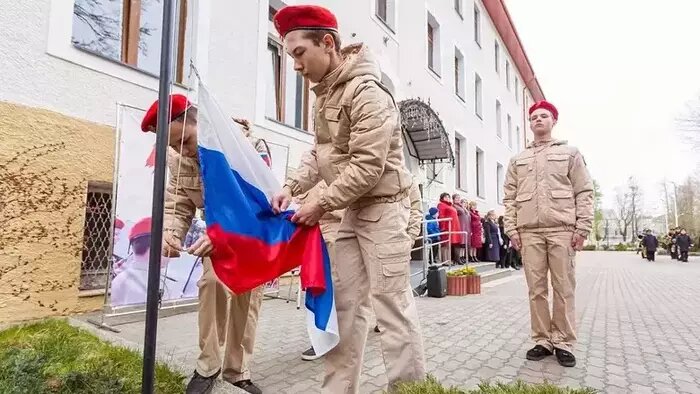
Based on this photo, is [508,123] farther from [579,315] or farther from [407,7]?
[579,315]

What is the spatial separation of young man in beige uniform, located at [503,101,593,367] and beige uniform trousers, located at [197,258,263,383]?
2268 millimetres

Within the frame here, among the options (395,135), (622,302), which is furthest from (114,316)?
(622,302)

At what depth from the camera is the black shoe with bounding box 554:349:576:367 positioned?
3545 mm

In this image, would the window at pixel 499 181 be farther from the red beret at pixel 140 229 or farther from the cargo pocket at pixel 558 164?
the red beret at pixel 140 229

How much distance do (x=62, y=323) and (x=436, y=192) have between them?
11.3 metres

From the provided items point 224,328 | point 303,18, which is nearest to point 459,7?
point 303,18

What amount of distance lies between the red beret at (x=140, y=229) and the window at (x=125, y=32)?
1992mm

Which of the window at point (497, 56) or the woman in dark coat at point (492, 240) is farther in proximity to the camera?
the window at point (497, 56)

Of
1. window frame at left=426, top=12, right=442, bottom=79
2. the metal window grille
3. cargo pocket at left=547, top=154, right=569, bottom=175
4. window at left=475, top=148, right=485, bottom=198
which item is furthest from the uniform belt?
window at left=475, top=148, right=485, bottom=198

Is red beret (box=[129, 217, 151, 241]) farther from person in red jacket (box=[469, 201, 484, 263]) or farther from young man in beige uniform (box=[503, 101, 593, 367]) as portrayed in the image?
person in red jacket (box=[469, 201, 484, 263])

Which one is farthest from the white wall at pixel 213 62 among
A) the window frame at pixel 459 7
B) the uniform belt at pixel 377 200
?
the window frame at pixel 459 7

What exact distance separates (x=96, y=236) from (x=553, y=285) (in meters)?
4.83

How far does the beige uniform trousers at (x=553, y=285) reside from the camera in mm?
3711

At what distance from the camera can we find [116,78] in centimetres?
542
